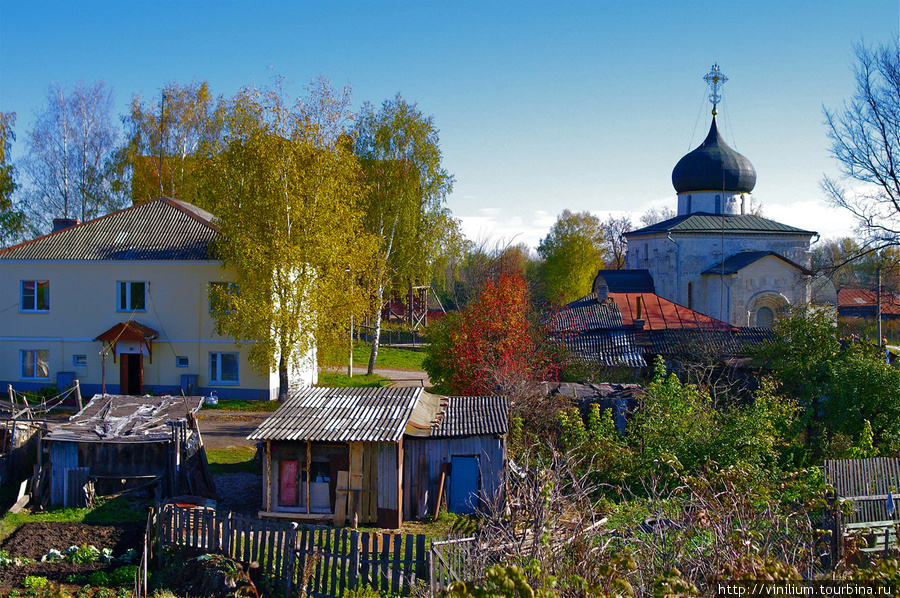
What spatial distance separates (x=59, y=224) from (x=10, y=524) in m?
18.6

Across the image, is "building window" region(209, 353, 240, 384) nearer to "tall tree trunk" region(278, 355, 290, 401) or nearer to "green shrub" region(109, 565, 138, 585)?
"tall tree trunk" region(278, 355, 290, 401)

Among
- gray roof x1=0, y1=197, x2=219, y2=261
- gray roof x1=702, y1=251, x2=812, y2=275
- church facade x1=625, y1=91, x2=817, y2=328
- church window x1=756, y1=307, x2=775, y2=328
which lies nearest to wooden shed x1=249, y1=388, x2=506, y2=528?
gray roof x1=0, y1=197, x2=219, y2=261

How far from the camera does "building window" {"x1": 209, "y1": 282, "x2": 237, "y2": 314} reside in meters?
22.9

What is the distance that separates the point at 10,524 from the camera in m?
13.1

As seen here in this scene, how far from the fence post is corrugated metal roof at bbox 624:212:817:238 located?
27826mm

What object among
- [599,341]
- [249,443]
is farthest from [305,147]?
[599,341]

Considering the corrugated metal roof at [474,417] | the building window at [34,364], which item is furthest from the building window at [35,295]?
the corrugated metal roof at [474,417]

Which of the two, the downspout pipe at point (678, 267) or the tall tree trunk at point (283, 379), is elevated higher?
the downspout pipe at point (678, 267)

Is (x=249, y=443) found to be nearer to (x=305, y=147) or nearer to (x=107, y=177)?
(x=305, y=147)

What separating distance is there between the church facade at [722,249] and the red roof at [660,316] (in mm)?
8209

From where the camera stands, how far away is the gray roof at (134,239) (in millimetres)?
25188

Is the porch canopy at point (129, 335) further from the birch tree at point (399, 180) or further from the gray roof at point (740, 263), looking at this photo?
the gray roof at point (740, 263)

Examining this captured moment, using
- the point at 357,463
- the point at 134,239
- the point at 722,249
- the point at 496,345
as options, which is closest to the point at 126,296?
Result: the point at 134,239

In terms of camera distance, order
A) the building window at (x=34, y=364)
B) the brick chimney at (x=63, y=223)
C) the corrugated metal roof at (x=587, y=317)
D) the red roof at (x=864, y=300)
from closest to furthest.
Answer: the corrugated metal roof at (x=587, y=317) < the building window at (x=34, y=364) < the brick chimney at (x=63, y=223) < the red roof at (x=864, y=300)
